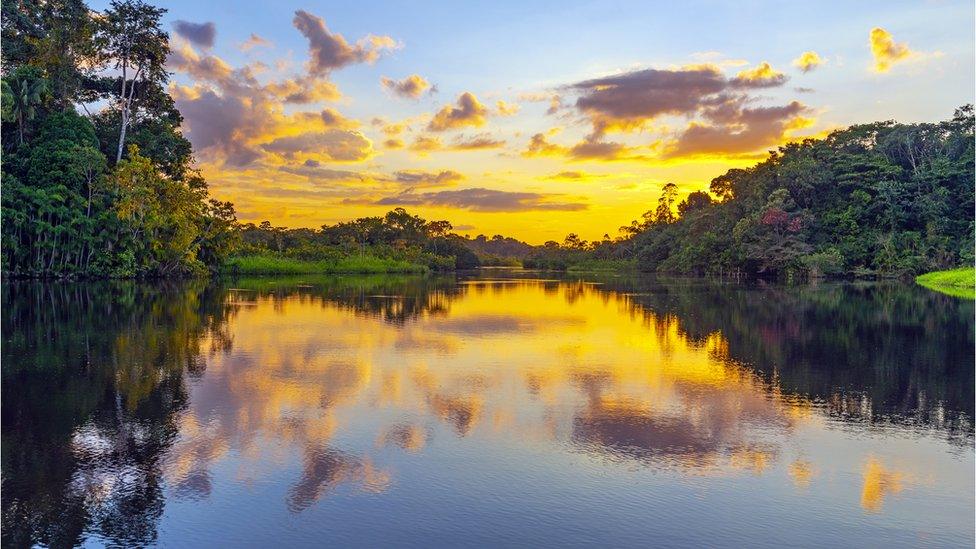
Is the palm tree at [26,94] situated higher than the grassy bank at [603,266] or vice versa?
the palm tree at [26,94]

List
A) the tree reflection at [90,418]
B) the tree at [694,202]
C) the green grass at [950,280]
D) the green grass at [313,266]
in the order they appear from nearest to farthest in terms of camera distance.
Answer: the tree reflection at [90,418], the green grass at [950,280], the green grass at [313,266], the tree at [694,202]

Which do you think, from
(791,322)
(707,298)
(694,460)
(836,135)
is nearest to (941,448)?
(694,460)

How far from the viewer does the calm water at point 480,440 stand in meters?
5.70

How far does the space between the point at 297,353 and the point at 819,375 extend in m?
10.1

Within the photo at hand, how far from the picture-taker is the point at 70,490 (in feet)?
20.3

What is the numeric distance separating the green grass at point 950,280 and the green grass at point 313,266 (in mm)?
49146

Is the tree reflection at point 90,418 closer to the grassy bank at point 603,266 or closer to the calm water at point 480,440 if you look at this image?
the calm water at point 480,440

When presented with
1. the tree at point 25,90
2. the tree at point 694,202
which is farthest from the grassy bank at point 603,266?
the tree at point 25,90

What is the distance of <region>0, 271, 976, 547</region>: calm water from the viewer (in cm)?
570

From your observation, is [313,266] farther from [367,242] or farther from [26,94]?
[26,94]

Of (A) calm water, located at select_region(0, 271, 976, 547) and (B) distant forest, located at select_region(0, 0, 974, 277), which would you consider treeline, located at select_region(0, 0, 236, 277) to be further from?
(A) calm water, located at select_region(0, 271, 976, 547)

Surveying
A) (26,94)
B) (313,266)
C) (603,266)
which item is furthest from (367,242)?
(26,94)

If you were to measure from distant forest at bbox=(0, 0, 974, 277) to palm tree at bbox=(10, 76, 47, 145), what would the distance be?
10cm

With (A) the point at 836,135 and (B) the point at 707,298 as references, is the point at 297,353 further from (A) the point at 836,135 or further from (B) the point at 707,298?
(A) the point at 836,135
